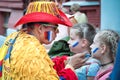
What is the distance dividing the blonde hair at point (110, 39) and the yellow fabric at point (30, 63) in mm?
752

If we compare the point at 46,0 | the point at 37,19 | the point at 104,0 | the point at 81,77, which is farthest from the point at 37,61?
the point at 104,0

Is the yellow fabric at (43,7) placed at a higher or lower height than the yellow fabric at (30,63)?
higher

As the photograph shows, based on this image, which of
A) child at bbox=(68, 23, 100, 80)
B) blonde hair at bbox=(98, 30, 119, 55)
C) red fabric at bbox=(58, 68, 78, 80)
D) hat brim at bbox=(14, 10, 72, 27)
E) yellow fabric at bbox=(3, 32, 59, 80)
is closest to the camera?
→ yellow fabric at bbox=(3, 32, 59, 80)

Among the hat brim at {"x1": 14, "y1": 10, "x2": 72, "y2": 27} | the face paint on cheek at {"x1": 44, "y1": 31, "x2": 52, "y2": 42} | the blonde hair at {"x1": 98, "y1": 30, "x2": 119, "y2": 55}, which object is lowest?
the blonde hair at {"x1": 98, "y1": 30, "x2": 119, "y2": 55}

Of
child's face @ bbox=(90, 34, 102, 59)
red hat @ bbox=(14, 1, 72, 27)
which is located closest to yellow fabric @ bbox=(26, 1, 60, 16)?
red hat @ bbox=(14, 1, 72, 27)

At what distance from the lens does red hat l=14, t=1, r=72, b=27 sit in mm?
2768

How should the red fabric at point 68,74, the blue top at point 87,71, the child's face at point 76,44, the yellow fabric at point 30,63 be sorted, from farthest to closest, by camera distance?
the child's face at point 76,44, the blue top at point 87,71, the red fabric at point 68,74, the yellow fabric at point 30,63

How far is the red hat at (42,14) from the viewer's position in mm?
2768

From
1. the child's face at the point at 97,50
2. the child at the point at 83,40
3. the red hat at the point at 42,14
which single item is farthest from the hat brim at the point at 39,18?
the child at the point at 83,40

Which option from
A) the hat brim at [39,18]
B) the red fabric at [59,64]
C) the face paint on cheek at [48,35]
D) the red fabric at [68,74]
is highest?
the hat brim at [39,18]

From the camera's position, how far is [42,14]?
2.79 metres

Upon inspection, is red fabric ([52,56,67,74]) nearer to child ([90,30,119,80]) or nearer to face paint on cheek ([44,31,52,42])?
child ([90,30,119,80])

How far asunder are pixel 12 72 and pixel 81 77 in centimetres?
95

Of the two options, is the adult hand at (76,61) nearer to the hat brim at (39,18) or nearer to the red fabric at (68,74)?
the red fabric at (68,74)
